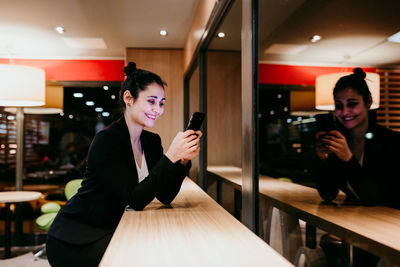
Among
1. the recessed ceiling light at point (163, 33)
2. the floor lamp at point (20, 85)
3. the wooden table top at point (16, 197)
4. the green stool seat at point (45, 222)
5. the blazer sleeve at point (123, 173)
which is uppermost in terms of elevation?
the recessed ceiling light at point (163, 33)

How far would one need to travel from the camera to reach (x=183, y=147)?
4.76 ft

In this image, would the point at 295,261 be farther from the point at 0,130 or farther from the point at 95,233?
the point at 0,130

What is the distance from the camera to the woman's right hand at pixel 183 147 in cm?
143

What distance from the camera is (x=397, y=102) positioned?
44.6 inches

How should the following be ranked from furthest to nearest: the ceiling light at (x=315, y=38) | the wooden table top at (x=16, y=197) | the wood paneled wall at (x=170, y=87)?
the wood paneled wall at (x=170, y=87), the wooden table top at (x=16, y=197), the ceiling light at (x=315, y=38)

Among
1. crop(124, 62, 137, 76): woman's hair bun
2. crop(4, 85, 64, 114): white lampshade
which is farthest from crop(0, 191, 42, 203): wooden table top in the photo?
crop(124, 62, 137, 76): woman's hair bun

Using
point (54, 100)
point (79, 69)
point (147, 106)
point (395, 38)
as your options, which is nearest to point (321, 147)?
point (395, 38)

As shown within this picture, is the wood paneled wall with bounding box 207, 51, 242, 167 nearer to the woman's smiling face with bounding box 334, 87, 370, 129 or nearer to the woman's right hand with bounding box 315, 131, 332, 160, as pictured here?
the woman's right hand with bounding box 315, 131, 332, 160

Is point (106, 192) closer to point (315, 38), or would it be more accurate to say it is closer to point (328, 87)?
point (328, 87)

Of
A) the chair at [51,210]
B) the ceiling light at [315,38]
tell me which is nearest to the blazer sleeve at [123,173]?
the ceiling light at [315,38]

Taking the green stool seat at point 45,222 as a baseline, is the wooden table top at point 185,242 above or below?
above

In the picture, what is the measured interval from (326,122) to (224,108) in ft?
10.0

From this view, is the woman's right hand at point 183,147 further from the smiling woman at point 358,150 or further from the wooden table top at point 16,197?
the wooden table top at point 16,197

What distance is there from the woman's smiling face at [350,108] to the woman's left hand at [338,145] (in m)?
0.06
